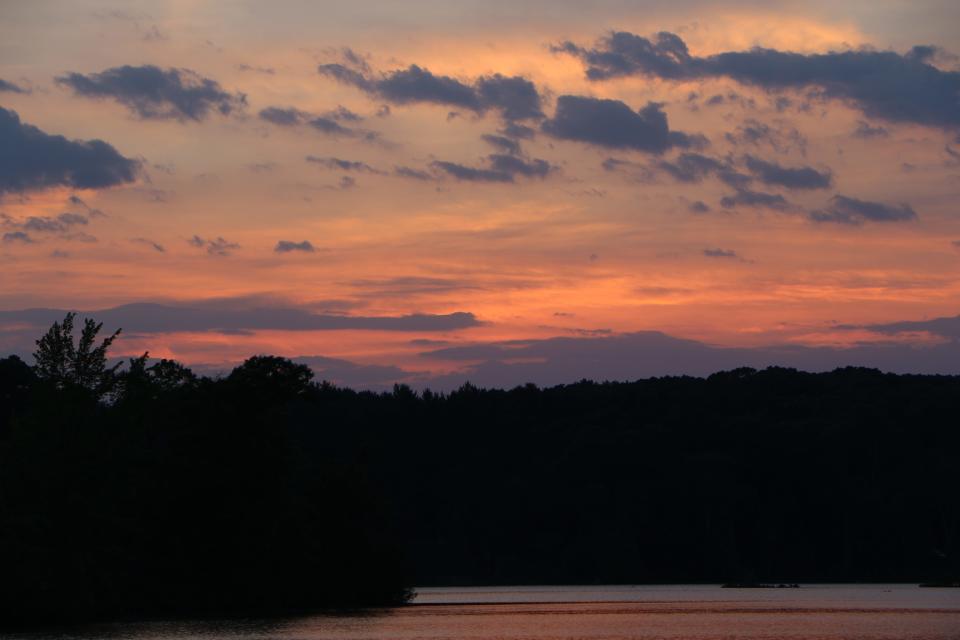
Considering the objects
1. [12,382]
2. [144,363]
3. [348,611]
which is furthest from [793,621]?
[12,382]

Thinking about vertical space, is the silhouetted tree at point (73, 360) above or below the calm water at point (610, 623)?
above

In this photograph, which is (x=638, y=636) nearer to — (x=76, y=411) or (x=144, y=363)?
(x=76, y=411)

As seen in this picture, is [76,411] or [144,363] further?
[144,363]

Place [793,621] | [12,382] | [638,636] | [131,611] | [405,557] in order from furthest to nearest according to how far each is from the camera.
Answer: [12,382], [405,557], [131,611], [793,621], [638,636]

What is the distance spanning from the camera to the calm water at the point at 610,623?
87.6 m

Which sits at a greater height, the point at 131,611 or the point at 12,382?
the point at 12,382

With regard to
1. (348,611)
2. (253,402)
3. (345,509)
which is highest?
(253,402)

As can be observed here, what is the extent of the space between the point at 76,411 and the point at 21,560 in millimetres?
16898

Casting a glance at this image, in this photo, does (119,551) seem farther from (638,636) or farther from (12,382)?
(12,382)

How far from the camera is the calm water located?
87.6 meters

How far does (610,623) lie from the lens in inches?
4136

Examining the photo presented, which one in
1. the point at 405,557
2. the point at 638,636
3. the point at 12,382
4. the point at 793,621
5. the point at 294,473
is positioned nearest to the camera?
the point at 638,636

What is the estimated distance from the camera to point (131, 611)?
112125 mm

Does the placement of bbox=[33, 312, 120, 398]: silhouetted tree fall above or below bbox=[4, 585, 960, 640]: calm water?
above
